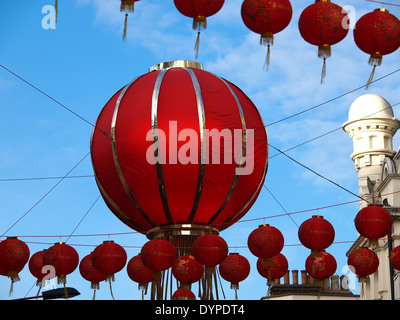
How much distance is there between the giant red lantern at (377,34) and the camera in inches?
504

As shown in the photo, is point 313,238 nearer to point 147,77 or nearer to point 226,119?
point 226,119

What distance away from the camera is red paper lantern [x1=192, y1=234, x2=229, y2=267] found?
1393 cm

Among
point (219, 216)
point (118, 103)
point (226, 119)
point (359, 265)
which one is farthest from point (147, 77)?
point (359, 265)

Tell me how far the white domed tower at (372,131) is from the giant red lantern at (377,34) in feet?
84.1

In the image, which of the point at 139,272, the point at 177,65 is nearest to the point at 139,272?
the point at 139,272

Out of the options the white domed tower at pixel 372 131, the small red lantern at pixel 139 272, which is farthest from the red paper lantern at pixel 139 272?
the white domed tower at pixel 372 131

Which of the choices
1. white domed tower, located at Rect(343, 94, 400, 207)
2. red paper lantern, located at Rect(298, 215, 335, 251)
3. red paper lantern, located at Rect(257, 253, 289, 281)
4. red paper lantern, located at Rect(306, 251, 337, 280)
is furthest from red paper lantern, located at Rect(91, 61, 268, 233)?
white domed tower, located at Rect(343, 94, 400, 207)

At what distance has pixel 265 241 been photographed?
560 inches

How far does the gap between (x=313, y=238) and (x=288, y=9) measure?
3.94 m

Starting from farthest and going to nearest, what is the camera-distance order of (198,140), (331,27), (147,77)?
(147,77), (198,140), (331,27)

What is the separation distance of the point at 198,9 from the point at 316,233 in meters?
4.29

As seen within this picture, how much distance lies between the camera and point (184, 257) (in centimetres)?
1448

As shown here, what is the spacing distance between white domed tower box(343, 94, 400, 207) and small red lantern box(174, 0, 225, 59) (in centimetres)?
2632

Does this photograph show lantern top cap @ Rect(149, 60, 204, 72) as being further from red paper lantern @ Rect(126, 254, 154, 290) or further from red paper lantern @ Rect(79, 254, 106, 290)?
red paper lantern @ Rect(79, 254, 106, 290)
